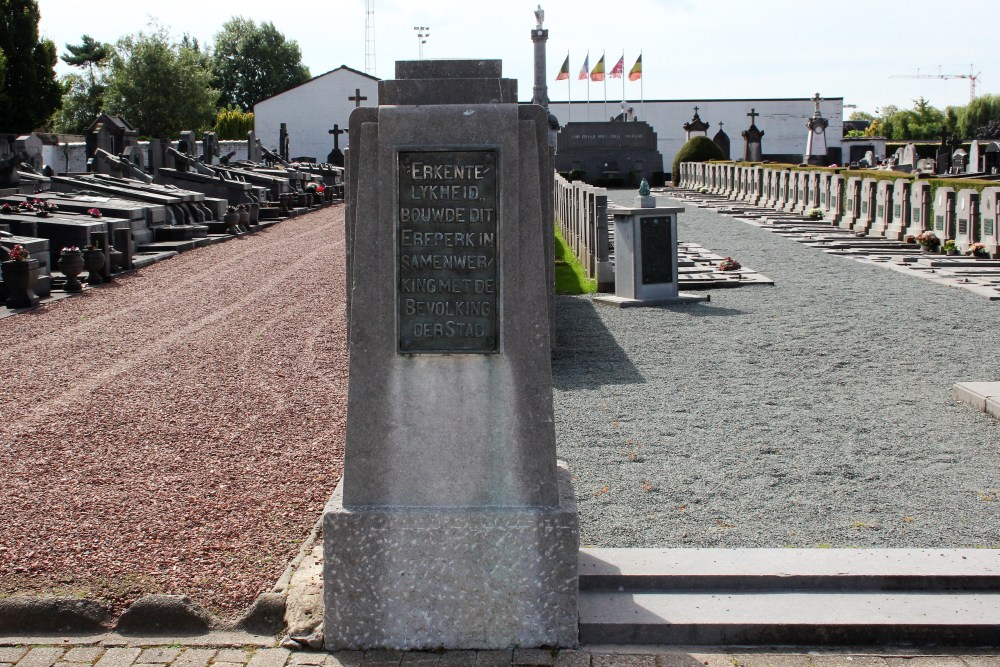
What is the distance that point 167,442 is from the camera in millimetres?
6930

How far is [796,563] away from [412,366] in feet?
5.68

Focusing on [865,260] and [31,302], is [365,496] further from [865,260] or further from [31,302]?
[865,260]

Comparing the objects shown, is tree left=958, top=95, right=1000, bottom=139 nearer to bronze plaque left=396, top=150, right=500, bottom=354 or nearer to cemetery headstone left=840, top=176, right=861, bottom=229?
cemetery headstone left=840, top=176, right=861, bottom=229

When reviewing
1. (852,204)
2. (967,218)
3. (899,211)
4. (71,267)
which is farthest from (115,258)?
(852,204)

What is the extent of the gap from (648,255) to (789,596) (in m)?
8.78

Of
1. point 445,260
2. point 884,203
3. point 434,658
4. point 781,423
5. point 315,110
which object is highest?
point 315,110

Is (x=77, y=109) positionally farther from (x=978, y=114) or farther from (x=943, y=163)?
(x=978, y=114)

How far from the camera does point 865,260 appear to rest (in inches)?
683

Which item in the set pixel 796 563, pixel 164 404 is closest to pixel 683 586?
pixel 796 563

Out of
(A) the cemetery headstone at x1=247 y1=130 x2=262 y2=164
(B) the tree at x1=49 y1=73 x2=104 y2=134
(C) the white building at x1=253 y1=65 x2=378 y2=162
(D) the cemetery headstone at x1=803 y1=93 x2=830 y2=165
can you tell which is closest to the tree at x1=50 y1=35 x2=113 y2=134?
(B) the tree at x1=49 y1=73 x2=104 y2=134

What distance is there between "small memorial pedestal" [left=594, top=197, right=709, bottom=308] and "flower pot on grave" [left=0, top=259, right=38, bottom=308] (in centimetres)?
702

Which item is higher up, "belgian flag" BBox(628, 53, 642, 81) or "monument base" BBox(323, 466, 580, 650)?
"belgian flag" BBox(628, 53, 642, 81)

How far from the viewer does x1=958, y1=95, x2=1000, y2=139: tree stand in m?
87.7

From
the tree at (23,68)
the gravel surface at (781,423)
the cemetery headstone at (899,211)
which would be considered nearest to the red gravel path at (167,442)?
the gravel surface at (781,423)
